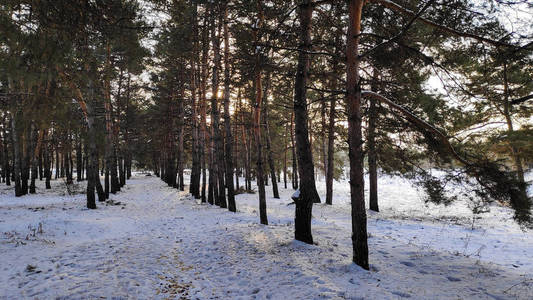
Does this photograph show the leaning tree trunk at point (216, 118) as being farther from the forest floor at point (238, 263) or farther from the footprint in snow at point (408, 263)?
the footprint in snow at point (408, 263)

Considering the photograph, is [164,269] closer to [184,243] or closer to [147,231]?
[184,243]

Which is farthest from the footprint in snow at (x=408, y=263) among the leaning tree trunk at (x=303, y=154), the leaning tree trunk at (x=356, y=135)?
the leaning tree trunk at (x=303, y=154)

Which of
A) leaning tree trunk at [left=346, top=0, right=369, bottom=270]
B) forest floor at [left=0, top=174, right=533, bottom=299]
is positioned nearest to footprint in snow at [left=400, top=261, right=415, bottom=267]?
forest floor at [left=0, top=174, right=533, bottom=299]

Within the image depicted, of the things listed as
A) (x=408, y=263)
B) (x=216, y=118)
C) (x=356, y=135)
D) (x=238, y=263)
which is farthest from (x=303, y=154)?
(x=216, y=118)

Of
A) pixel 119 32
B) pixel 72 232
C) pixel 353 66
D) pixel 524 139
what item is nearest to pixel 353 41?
pixel 353 66

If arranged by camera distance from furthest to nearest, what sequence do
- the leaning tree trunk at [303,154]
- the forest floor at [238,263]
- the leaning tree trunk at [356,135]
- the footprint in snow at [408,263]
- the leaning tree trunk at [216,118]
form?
the leaning tree trunk at [216,118] → the leaning tree trunk at [303,154] → the footprint in snow at [408,263] → the leaning tree trunk at [356,135] → the forest floor at [238,263]

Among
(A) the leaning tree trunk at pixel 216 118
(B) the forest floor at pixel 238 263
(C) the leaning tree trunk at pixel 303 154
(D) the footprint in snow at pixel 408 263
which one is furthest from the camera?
(A) the leaning tree trunk at pixel 216 118

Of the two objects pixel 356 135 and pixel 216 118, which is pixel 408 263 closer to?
pixel 356 135

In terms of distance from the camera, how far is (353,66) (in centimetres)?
543

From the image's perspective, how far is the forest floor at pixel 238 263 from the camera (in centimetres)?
454

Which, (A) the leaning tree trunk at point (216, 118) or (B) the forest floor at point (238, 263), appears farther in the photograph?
(A) the leaning tree trunk at point (216, 118)

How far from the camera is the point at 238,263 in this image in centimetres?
583

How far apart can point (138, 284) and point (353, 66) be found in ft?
19.1

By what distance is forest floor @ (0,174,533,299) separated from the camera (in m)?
4.54
